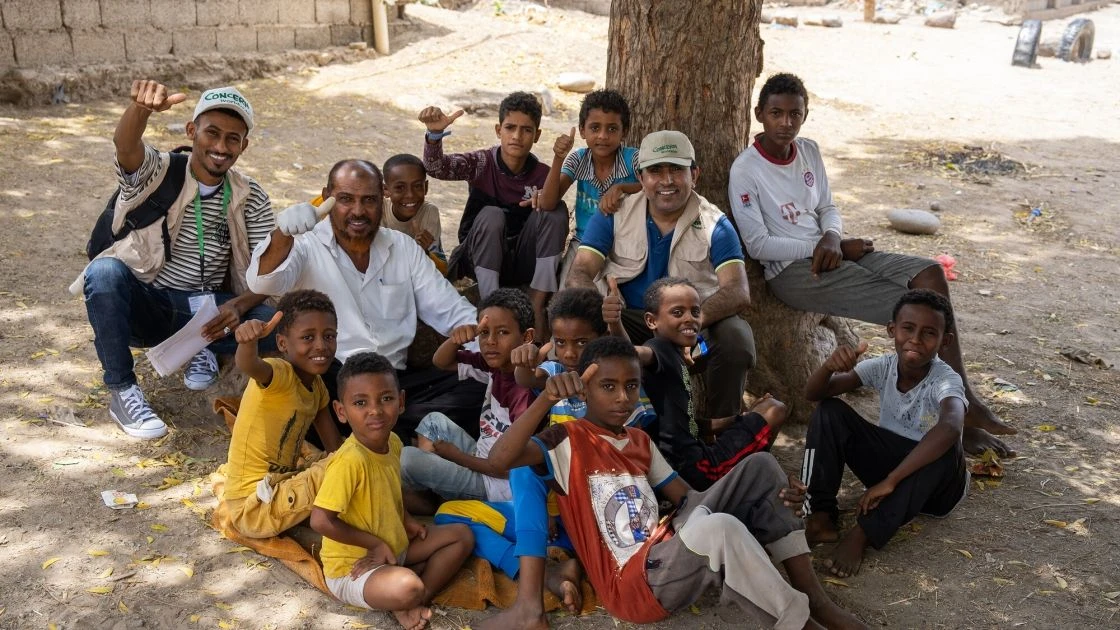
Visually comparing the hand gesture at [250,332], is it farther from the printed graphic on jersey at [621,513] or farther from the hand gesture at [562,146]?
the hand gesture at [562,146]

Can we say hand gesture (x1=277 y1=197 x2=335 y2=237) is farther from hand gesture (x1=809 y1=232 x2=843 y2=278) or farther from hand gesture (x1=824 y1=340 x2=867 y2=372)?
hand gesture (x1=809 y1=232 x2=843 y2=278)

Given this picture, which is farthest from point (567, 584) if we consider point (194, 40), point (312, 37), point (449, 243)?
point (312, 37)

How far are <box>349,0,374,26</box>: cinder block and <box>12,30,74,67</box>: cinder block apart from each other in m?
4.19

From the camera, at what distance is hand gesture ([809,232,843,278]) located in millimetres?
4750

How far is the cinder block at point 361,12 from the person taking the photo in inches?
510

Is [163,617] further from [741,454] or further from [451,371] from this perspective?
[741,454]

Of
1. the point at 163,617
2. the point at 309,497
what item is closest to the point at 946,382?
the point at 309,497

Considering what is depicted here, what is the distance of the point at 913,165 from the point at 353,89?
686cm

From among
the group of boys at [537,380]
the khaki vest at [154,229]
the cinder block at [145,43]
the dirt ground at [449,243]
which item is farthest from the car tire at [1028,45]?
the khaki vest at [154,229]

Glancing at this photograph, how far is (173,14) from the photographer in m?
10.6

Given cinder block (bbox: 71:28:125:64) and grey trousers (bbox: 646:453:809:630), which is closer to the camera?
grey trousers (bbox: 646:453:809:630)

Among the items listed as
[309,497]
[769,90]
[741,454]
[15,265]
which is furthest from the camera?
[15,265]

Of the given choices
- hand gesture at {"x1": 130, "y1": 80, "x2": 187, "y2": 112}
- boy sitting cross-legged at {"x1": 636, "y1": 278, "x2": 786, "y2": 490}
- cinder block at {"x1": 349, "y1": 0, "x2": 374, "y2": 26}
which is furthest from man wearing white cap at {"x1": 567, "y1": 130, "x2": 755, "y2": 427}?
cinder block at {"x1": 349, "y1": 0, "x2": 374, "y2": 26}

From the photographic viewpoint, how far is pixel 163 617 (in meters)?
3.20
